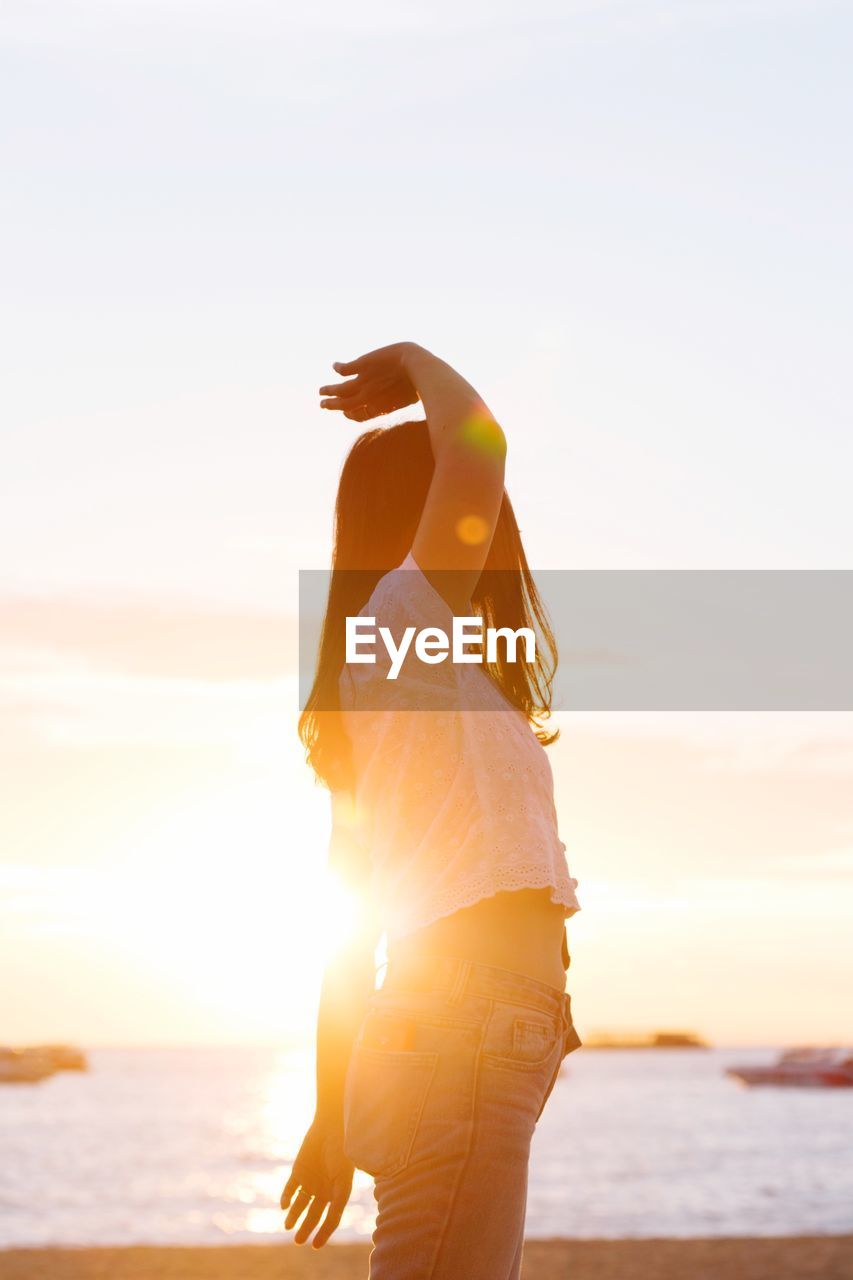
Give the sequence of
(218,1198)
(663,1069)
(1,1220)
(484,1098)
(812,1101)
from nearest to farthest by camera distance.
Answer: (484,1098) → (1,1220) → (218,1198) → (812,1101) → (663,1069)

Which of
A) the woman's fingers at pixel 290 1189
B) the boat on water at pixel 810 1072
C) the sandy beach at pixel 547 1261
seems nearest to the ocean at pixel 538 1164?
the boat on water at pixel 810 1072

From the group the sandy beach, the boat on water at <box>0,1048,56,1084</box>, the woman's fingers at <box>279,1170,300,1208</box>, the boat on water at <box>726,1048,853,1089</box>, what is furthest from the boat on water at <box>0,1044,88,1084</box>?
the woman's fingers at <box>279,1170,300,1208</box>

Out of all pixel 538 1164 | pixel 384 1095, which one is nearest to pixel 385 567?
pixel 384 1095

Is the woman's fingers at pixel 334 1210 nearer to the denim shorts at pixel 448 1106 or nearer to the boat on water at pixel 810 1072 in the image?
the denim shorts at pixel 448 1106

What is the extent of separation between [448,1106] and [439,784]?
514 mm

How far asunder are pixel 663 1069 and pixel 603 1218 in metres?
97.3

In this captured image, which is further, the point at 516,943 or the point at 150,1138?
the point at 150,1138

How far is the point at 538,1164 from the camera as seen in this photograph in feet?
134

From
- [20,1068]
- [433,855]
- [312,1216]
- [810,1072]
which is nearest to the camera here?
[433,855]

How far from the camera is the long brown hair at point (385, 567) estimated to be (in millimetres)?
2672

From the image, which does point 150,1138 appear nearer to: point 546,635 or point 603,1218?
point 603,1218

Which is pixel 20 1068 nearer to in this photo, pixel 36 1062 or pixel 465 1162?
pixel 36 1062

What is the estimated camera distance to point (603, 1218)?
27969 mm

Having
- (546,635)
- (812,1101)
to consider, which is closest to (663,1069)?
(812,1101)
